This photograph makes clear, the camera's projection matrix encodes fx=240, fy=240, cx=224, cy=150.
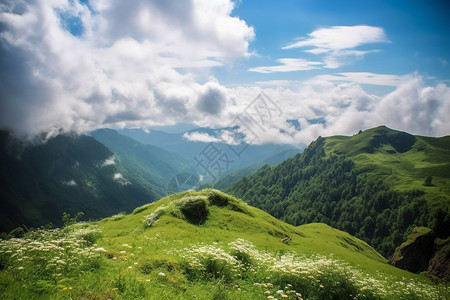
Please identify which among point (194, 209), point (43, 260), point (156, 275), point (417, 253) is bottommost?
point (417, 253)

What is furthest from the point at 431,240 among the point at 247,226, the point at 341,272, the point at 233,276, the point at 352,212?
the point at 352,212

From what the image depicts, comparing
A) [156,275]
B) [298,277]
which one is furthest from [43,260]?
[298,277]

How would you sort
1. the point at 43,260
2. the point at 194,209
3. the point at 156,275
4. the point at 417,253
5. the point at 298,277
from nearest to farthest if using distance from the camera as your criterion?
1. the point at 43,260
2. the point at 156,275
3. the point at 298,277
4. the point at 194,209
5. the point at 417,253

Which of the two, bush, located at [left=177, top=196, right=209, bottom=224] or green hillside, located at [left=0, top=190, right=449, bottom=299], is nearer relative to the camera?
green hillside, located at [left=0, top=190, right=449, bottom=299]

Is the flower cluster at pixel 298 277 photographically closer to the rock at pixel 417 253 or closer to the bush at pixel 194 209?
the bush at pixel 194 209

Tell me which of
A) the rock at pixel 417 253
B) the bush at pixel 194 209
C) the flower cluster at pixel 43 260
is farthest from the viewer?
the rock at pixel 417 253

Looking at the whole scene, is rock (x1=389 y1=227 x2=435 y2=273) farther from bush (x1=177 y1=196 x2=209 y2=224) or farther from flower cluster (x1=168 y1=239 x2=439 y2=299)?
flower cluster (x1=168 y1=239 x2=439 y2=299)

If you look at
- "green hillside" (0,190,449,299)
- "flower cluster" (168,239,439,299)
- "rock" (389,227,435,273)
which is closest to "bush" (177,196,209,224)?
"green hillside" (0,190,449,299)

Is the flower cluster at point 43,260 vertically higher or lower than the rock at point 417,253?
higher

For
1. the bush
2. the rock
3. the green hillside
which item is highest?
the green hillside

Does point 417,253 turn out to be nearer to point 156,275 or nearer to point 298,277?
point 298,277

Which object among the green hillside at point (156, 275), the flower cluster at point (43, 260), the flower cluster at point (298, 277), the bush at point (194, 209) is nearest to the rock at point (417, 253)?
the green hillside at point (156, 275)

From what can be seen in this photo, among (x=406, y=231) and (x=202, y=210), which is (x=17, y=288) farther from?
(x=406, y=231)

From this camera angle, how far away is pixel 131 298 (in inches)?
354
